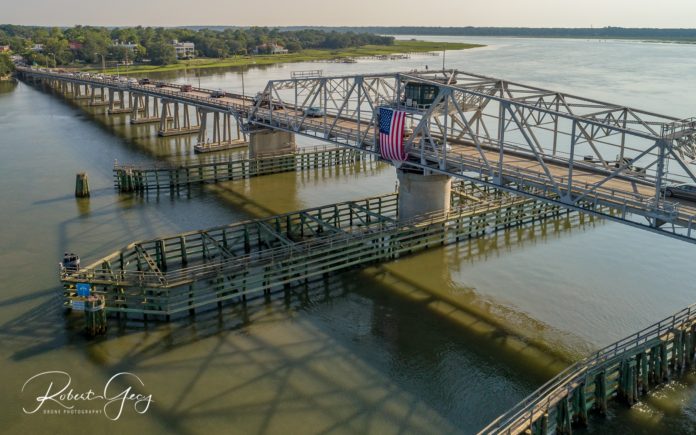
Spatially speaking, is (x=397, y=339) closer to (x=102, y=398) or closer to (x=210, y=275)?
(x=210, y=275)

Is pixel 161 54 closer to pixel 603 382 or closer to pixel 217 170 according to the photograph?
pixel 217 170

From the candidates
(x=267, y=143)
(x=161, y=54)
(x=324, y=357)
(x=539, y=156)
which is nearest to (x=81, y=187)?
(x=267, y=143)

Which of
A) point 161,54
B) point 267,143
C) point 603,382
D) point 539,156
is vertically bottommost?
point 603,382

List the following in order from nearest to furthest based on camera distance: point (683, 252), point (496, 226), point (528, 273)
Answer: point (528, 273) < point (683, 252) < point (496, 226)

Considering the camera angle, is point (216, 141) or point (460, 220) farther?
point (216, 141)

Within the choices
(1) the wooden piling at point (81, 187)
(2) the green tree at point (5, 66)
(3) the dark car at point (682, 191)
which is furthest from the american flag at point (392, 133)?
(2) the green tree at point (5, 66)

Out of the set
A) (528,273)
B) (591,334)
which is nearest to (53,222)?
(528,273)
